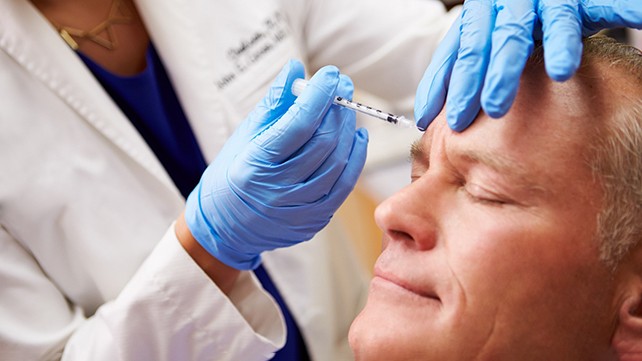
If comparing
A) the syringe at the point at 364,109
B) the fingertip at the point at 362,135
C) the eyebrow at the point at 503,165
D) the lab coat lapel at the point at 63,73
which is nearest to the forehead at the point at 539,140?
the eyebrow at the point at 503,165

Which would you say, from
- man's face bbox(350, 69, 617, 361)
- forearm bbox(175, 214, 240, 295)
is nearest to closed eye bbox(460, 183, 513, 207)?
man's face bbox(350, 69, 617, 361)

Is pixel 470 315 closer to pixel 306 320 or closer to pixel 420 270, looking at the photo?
pixel 420 270

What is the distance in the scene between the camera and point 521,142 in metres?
0.95

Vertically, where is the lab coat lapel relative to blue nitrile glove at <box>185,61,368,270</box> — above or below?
above

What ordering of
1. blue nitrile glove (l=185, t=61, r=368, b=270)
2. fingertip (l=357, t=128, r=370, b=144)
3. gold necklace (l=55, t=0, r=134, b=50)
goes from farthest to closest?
gold necklace (l=55, t=0, r=134, b=50) < fingertip (l=357, t=128, r=370, b=144) < blue nitrile glove (l=185, t=61, r=368, b=270)

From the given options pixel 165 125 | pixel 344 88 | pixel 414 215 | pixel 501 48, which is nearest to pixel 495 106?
pixel 501 48

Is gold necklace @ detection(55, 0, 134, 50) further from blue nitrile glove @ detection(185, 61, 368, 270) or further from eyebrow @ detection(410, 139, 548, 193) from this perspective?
eyebrow @ detection(410, 139, 548, 193)

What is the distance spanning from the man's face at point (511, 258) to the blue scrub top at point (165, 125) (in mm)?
518

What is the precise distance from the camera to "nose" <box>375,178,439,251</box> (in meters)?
0.98

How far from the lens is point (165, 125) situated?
1.41 m

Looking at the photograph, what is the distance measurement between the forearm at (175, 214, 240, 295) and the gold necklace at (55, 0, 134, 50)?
1.27 ft

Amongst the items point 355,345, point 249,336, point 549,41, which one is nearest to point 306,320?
point 249,336

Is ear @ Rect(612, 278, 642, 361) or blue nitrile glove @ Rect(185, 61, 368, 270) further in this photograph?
blue nitrile glove @ Rect(185, 61, 368, 270)

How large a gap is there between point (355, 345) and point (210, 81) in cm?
65
